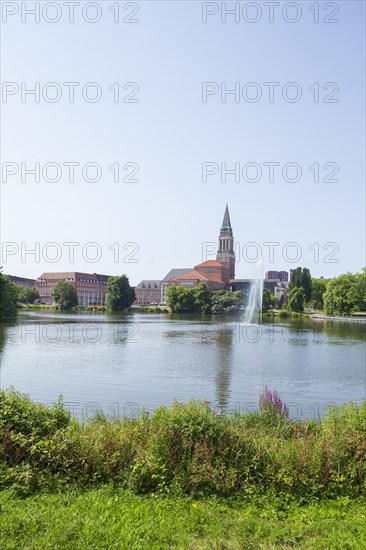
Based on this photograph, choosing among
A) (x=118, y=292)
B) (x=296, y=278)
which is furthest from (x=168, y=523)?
(x=296, y=278)

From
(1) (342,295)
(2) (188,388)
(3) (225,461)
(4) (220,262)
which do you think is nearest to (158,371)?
(2) (188,388)

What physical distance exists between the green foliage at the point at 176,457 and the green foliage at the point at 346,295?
88473 millimetres

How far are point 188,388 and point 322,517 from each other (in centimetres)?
1465

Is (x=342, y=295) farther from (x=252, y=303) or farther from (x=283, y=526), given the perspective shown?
(x=283, y=526)

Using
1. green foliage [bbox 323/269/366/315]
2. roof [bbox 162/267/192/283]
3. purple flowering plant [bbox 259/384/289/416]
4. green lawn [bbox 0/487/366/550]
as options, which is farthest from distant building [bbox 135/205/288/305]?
green lawn [bbox 0/487/366/550]

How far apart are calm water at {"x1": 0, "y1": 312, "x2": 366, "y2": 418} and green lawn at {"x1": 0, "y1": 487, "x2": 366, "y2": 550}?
8.40 metres

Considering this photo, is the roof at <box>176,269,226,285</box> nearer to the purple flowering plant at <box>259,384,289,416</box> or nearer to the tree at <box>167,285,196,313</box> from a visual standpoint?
the tree at <box>167,285,196,313</box>

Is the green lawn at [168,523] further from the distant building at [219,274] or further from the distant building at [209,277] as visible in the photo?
the distant building at [219,274]

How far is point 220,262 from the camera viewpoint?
19138 centimetres

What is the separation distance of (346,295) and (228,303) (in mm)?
30304

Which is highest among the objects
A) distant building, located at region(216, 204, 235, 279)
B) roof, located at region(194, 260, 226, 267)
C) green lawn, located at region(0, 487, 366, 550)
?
distant building, located at region(216, 204, 235, 279)

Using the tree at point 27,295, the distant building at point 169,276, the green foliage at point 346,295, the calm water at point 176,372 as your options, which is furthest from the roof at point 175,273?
the calm water at point 176,372

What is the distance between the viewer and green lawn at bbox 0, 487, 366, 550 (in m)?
5.83

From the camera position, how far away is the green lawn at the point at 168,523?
583cm
